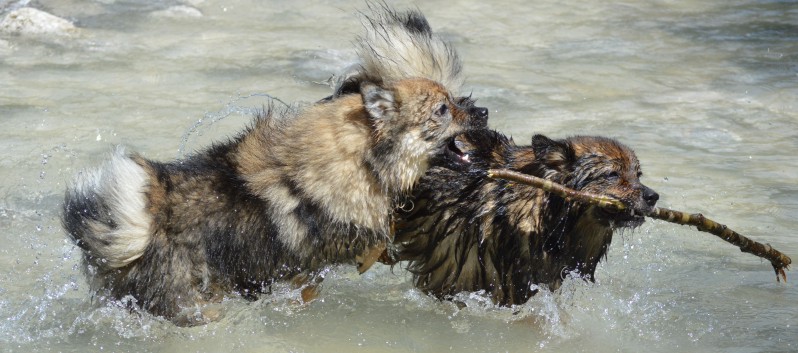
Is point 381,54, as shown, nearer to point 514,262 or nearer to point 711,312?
point 514,262

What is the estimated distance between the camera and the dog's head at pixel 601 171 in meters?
4.65

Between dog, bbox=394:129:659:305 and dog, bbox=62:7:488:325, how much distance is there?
16 cm

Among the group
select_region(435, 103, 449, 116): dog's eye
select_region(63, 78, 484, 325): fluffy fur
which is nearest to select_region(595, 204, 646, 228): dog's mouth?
select_region(63, 78, 484, 325): fluffy fur

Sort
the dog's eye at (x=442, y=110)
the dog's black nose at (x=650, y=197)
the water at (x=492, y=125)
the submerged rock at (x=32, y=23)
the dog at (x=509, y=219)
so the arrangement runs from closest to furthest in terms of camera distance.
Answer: the dog's black nose at (x=650, y=197) < the dog at (x=509, y=219) < the dog's eye at (x=442, y=110) < the water at (x=492, y=125) < the submerged rock at (x=32, y=23)

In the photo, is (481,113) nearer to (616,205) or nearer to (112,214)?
(616,205)

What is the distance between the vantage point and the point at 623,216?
15.4 feet

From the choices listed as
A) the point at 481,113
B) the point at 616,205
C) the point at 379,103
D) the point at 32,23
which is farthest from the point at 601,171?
the point at 32,23

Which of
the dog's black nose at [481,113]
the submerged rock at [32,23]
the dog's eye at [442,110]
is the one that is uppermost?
the dog's black nose at [481,113]

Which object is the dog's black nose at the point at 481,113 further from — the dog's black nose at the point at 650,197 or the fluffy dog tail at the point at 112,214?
the fluffy dog tail at the point at 112,214

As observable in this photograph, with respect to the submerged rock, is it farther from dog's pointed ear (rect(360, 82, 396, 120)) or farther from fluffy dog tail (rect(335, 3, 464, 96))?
dog's pointed ear (rect(360, 82, 396, 120))

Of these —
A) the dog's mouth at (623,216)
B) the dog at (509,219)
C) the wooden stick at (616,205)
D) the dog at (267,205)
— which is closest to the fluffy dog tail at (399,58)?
the dog at (267,205)

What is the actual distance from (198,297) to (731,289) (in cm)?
292

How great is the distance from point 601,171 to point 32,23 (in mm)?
7684

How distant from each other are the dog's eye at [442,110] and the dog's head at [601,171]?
0.46m
